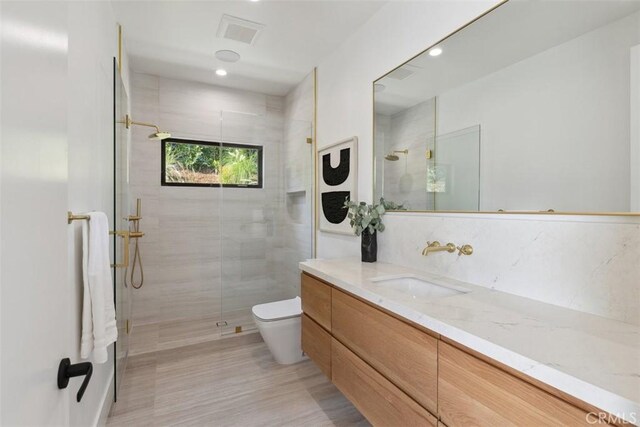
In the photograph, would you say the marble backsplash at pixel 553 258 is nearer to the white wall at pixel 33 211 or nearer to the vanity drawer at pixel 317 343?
the vanity drawer at pixel 317 343

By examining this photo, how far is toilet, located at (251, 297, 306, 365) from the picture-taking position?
2.37 m

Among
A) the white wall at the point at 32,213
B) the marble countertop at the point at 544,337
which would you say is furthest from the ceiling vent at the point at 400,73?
the white wall at the point at 32,213

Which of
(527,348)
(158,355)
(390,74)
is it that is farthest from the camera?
(158,355)

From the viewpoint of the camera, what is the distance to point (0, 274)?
43 centimetres

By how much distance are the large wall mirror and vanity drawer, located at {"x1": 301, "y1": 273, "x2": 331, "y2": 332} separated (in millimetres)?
804

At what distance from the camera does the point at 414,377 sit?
3.85 ft

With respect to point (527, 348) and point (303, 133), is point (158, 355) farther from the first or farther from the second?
point (527, 348)

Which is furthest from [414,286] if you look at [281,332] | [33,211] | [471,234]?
[33,211]

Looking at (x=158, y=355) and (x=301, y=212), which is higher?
(x=301, y=212)

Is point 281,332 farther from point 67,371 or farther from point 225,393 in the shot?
point 67,371

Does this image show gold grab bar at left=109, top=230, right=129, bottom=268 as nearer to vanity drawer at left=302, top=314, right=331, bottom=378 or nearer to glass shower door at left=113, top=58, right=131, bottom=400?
glass shower door at left=113, top=58, right=131, bottom=400

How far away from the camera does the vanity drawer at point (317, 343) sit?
1.82 meters

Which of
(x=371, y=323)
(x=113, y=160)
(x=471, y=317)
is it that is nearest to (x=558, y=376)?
(x=471, y=317)

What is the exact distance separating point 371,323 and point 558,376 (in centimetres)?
78
